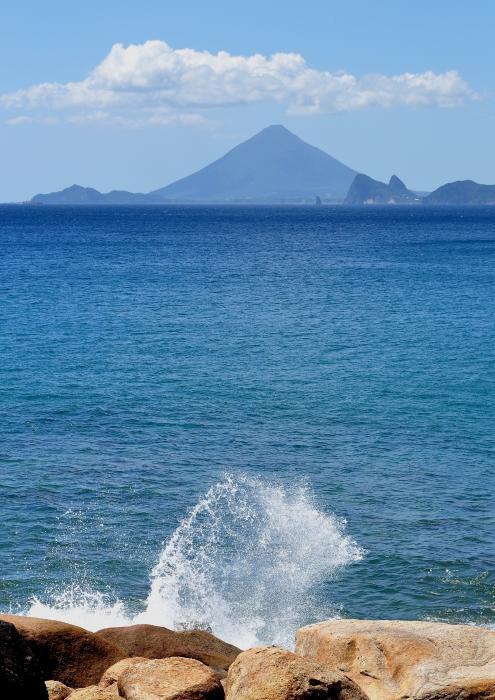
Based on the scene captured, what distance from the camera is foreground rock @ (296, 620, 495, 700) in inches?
571

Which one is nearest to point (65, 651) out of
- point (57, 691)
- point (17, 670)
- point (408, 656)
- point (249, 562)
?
point (57, 691)

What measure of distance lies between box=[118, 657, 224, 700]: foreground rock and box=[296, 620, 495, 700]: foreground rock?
2.66 meters

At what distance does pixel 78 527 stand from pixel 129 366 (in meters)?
24.3

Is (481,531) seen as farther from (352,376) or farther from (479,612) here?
(352,376)

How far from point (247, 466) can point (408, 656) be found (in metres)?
22.6

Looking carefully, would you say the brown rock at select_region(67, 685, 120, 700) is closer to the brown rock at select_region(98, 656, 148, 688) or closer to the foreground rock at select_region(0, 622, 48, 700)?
the foreground rock at select_region(0, 622, 48, 700)

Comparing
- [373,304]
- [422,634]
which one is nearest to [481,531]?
[422,634]

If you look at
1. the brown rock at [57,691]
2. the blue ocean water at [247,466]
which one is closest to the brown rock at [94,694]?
the brown rock at [57,691]

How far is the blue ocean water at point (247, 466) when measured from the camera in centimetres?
2920

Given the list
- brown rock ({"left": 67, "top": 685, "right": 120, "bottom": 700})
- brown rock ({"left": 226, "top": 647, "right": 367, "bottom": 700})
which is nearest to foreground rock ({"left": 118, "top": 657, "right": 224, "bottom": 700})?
brown rock ({"left": 67, "top": 685, "right": 120, "bottom": 700})

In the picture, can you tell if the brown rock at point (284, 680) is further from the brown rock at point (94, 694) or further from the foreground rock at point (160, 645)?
the foreground rock at point (160, 645)

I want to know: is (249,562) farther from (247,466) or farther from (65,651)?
(65,651)

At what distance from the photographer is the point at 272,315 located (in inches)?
3098

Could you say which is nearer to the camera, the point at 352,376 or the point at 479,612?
the point at 479,612
